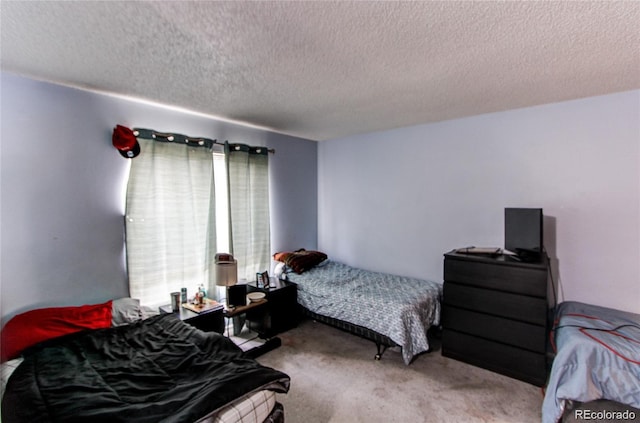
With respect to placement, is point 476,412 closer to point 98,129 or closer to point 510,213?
point 510,213

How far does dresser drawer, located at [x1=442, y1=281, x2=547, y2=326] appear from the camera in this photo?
223 cm

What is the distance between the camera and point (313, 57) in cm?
172

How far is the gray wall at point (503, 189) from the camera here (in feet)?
7.66

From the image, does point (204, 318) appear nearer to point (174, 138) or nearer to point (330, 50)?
point (174, 138)

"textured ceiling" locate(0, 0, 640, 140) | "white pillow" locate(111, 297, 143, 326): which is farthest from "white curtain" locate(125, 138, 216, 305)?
"textured ceiling" locate(0, 0, 640, 140)

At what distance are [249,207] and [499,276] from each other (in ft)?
8.76

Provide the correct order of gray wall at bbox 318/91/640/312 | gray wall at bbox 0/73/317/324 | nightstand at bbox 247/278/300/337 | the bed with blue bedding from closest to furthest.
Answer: the bed with blue bedding → gray wall at bbox 0/73/317/324 → gray wall at bbox 318/91/640/312 → nightstand at bbox 247/278/300/337

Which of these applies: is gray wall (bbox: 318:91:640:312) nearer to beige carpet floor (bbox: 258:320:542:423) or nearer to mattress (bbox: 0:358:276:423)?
beige carpet floor (bbox: 258:320:542:423)

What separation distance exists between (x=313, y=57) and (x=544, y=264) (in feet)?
7.68

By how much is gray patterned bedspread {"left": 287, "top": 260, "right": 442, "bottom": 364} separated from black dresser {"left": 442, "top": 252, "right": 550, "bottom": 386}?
272mm

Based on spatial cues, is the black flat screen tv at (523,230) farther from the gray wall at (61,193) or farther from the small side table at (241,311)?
the gray wall at (61,193)

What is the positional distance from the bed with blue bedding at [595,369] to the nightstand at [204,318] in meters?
2.52

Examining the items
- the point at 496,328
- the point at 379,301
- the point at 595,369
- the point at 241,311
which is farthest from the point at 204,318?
the point at 595,369

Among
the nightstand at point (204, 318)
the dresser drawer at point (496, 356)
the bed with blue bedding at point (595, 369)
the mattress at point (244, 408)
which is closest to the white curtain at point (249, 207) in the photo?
the nightstand at point (204, 318)
